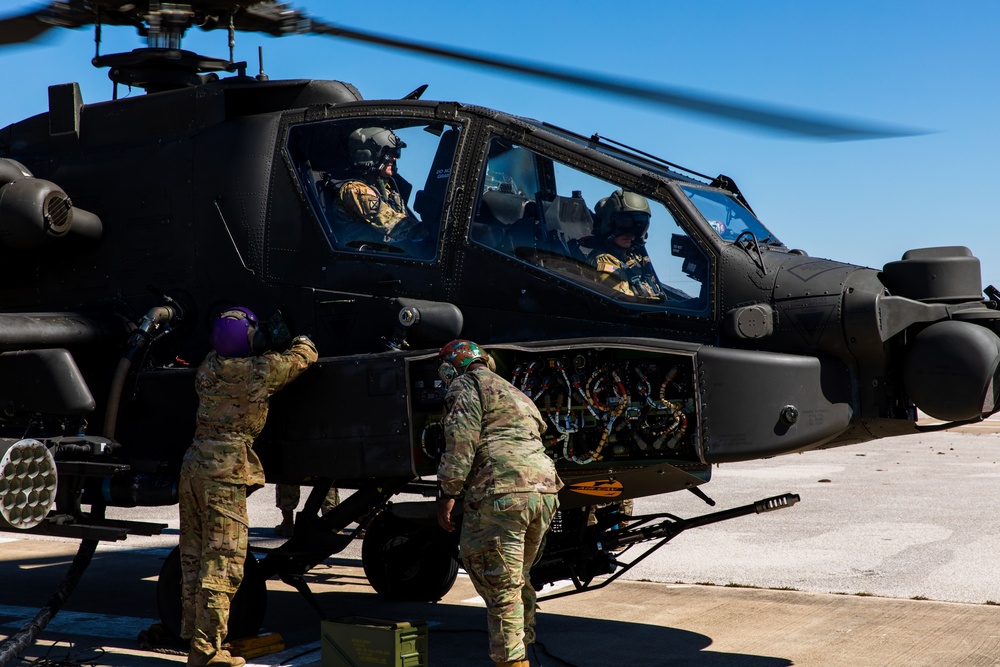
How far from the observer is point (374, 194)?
6484 millimetres

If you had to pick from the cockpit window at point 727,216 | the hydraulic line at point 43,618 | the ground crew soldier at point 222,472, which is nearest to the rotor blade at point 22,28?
the ground crew soldier at point 222,472

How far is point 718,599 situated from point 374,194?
393 cm

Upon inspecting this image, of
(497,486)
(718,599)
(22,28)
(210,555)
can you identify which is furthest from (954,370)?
(22,28)

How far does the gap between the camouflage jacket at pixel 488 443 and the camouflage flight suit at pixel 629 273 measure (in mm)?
871

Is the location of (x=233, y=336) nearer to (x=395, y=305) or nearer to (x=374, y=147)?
(x=395, y=305)

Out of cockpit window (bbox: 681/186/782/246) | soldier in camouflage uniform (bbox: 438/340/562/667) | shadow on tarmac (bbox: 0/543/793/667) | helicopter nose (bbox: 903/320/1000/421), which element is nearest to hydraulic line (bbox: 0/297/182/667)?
shadow on tarmac (bbox: 0/543/793/667)

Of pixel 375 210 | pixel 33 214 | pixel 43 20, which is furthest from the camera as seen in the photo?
pixel 43 20

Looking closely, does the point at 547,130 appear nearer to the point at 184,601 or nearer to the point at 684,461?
the point at 684,461

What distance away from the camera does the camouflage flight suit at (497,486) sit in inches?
214

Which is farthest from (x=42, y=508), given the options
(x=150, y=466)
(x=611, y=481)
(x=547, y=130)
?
(x=547, y=130)

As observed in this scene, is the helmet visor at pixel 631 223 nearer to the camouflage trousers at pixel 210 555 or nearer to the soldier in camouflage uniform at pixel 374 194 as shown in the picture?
the soldier in camouflage uniform at pixel 374 194

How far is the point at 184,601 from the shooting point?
6047mm

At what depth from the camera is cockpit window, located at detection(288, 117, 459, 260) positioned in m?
6.35

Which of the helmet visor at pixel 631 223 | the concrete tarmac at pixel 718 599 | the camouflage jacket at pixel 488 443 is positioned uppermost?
the helmet visor at pixel 631 223
